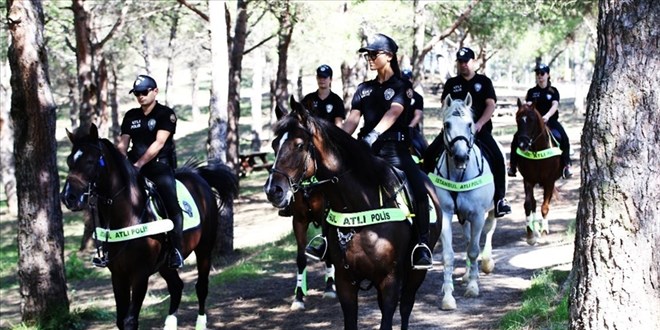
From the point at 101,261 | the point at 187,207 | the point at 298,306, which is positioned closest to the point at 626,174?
the point at 101,261

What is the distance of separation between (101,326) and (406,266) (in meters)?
5.97

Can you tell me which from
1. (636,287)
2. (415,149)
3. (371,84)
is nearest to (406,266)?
(371,84)

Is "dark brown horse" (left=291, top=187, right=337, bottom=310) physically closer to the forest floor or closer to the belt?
the forest floor

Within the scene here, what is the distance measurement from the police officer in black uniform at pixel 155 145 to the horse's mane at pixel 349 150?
10.4 ft

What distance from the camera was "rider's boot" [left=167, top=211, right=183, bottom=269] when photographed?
360 inches

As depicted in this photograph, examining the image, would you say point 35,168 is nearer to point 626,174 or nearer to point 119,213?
point 119,213

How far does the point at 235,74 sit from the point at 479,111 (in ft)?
42.9

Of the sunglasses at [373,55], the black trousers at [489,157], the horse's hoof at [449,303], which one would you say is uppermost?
the sunglasses at [373,55]

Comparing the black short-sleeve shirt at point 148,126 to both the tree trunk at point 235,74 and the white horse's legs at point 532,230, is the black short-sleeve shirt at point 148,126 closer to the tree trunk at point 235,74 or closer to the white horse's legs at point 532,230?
the white horse's legs at point 532,230

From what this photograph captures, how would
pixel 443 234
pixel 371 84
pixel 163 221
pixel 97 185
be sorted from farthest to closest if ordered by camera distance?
pixel 443 234
pixel 163 221
pixel 97 185
pixel 371 84

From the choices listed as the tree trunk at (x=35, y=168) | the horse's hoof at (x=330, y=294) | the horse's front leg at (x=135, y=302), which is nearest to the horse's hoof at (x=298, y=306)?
the horse's hoof at (x=330, y=294)

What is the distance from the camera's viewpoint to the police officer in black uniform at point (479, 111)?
1073 centimetres

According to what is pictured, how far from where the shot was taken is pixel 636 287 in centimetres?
512

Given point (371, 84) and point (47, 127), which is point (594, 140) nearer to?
point (371, 84)
